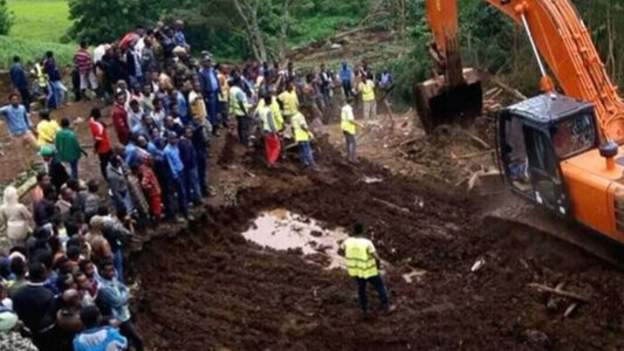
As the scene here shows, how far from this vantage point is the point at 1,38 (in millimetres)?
34750

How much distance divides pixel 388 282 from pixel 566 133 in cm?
362

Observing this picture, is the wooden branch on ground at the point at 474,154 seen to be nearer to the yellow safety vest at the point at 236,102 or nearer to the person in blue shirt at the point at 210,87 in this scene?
the yellow safety vest at the point at 236,102

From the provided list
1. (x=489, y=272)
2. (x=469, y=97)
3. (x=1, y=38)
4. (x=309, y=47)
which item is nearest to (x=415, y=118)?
(x=469, y=97)

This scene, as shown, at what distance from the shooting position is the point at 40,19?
5509cm

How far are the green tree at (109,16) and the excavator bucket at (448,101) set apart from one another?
20.3 m

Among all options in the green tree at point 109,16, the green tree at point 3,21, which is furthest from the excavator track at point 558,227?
Answer: the green tree at point 3,21

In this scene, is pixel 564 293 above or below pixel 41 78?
below

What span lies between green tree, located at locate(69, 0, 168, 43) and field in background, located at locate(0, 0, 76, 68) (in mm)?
1060

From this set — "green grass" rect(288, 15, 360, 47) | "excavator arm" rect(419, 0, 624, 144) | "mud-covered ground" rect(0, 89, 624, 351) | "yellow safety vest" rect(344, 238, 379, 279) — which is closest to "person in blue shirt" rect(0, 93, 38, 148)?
"mud-covered ground" rect(0, 89, 624, 351)

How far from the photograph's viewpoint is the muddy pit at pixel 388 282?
13734mm

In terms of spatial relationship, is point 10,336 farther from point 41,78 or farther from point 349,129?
point 41,78

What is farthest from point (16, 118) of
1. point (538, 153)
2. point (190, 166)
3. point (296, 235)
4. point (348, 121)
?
point (538, 153)

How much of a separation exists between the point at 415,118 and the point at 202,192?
25.4ft

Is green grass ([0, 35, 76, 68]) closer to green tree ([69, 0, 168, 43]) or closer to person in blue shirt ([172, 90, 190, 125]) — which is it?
green tree ([69, 0, 168, 43])
